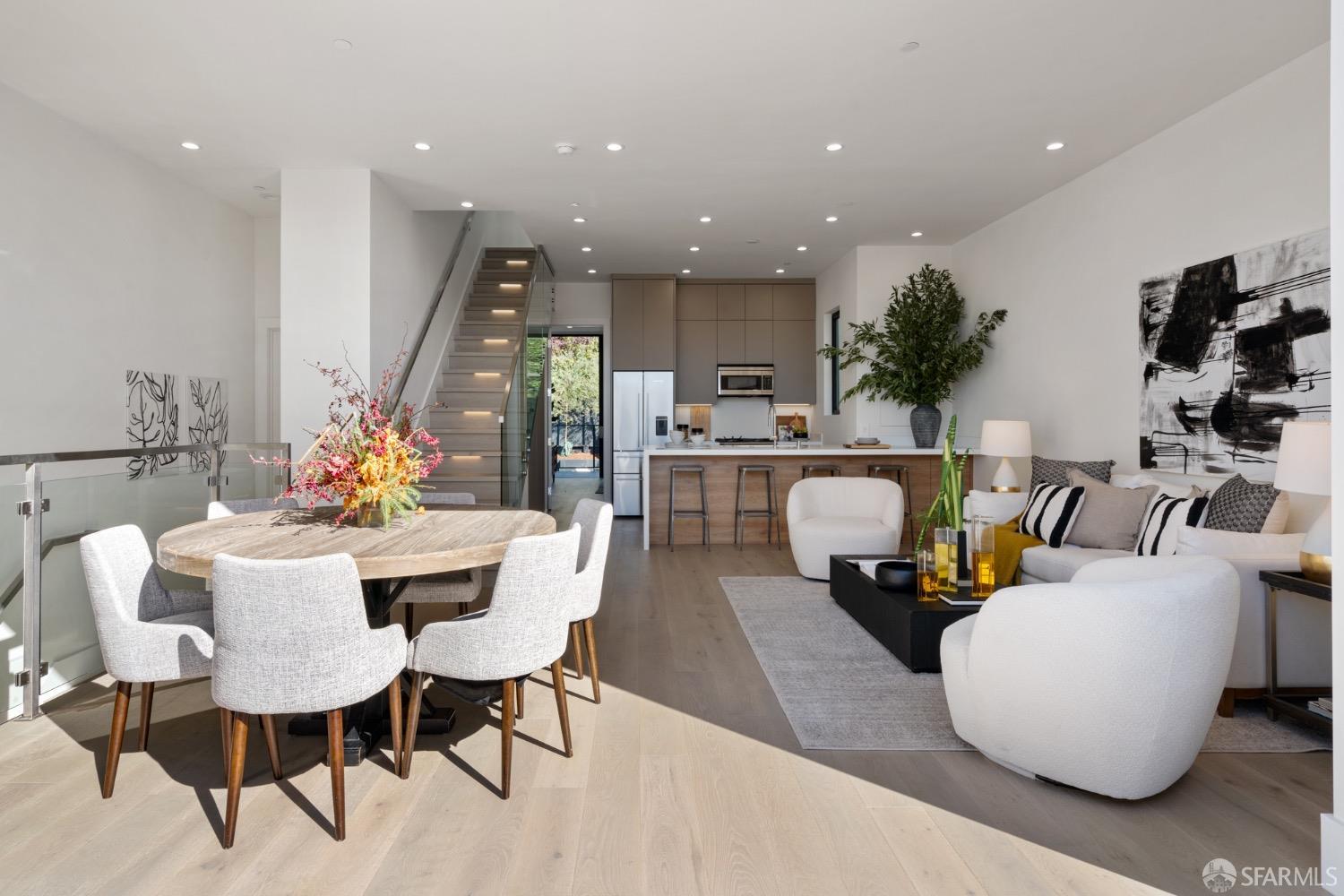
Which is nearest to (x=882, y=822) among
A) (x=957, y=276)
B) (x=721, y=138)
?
(x=721, y=138)

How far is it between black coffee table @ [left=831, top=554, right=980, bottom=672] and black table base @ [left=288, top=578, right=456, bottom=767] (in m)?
2.05

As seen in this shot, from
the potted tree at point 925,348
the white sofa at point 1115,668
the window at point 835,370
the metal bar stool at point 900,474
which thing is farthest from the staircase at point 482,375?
the white sofa at point 1115,668

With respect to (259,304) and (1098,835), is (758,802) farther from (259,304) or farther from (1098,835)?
(259,304)

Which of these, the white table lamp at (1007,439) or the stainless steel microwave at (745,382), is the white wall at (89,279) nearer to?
the stainless steel microwave at (745,382)

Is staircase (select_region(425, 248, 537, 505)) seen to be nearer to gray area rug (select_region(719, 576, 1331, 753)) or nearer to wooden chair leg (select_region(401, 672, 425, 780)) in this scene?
gray area rug (select_region(719, 576, 1331, 753))

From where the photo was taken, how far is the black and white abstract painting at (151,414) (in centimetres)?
518

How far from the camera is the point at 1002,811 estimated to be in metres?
2.24

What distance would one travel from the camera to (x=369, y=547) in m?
2.44

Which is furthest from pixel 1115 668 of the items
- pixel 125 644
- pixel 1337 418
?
pixel 125 644

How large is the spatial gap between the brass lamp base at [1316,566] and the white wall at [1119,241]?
1.91m

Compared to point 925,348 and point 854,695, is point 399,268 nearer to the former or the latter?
point 925,348

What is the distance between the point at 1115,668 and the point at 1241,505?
2127 mm

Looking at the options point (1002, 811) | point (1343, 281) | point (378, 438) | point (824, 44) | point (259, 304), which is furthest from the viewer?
point (259, 304)

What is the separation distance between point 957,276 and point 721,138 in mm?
3908
